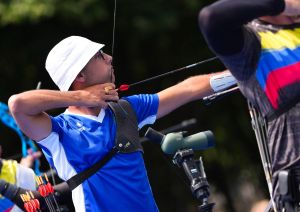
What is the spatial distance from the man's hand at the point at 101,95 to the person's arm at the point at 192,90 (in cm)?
35

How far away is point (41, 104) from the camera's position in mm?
4438

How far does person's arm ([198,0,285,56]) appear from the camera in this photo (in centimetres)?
338

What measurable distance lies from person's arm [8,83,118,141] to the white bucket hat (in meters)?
0.23

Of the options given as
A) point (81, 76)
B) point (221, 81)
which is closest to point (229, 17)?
point (221, 81)

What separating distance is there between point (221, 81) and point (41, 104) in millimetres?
900

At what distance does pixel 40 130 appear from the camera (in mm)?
4473

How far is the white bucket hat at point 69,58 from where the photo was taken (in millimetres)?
4688

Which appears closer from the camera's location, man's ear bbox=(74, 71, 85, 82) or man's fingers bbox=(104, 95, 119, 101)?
man's fingers bbox=(104, 95, 119, 101)

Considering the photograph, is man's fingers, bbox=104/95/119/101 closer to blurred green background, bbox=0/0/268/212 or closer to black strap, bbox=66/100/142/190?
black strap, bbox=66/100/142/190

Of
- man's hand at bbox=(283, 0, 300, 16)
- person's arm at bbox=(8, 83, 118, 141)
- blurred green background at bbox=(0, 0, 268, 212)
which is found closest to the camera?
man's hand at bbox=(283, 0, 300, 16)

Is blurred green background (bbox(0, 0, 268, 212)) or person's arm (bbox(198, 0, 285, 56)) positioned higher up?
person's arm (bbox(198, 0, 285, 56))

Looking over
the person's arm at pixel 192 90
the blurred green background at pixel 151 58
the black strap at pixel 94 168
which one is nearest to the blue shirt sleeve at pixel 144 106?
the person's arm at pixel 192 90

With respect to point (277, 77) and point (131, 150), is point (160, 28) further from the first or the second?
point (277, 77)

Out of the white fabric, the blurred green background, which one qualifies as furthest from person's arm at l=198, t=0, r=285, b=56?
the blurred green background
